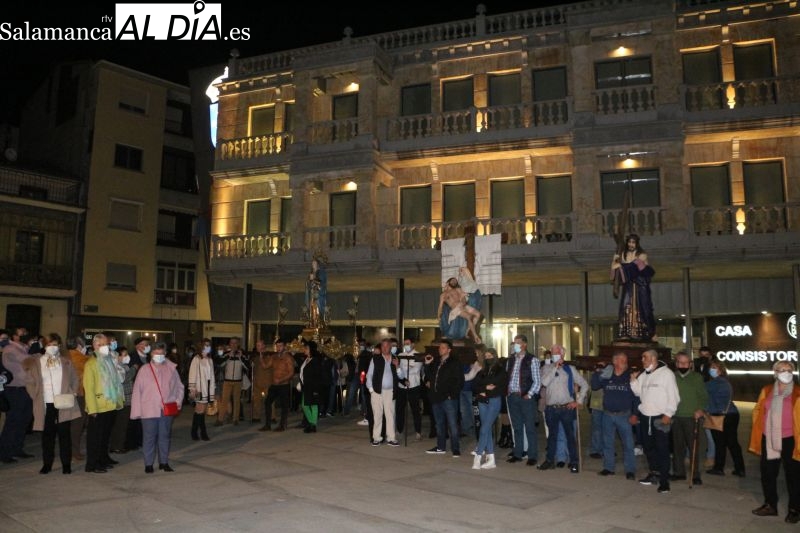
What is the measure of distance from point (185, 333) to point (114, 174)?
8787 millimetres

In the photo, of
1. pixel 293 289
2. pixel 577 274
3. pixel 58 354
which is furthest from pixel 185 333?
pixel 58 354

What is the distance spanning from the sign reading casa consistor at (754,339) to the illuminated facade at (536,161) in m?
0.60

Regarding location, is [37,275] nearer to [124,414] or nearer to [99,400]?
[124,414]

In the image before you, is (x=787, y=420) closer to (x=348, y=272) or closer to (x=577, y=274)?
(x=577, y=274)

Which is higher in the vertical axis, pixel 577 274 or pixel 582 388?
pixel 577 274

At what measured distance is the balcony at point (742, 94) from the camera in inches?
711

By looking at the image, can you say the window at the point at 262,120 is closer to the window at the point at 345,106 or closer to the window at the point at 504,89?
the window at the point at 345,106

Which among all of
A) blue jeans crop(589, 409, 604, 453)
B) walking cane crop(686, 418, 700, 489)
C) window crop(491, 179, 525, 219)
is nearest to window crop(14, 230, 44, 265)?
window crop(491, 179, 525, 219)

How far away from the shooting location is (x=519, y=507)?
24.9 ft

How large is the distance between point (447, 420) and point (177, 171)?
26.9 meters

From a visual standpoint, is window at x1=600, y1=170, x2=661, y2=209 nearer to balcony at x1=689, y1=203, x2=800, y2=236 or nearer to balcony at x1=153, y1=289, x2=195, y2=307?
balcony at x1=689, y1=203, x2=800, y2=236

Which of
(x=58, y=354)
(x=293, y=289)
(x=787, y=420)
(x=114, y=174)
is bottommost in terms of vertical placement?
(x=787, y=420)

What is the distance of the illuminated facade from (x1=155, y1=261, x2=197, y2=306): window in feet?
29.3

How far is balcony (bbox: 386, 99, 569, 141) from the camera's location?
66.3 feet
